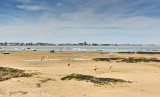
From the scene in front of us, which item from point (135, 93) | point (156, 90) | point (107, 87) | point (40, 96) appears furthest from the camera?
point (107, 87)

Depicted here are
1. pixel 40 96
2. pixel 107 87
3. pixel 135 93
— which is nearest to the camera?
pixel 40 96

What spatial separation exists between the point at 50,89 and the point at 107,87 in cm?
651

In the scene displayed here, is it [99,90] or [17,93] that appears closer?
[17,93]

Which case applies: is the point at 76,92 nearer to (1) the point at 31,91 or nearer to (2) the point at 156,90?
(1) the point at 31,91

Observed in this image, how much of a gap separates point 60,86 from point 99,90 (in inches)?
185

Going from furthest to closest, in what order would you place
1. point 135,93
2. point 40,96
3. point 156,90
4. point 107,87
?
point 107,87, point 156,90, point 135,93, point 40,96

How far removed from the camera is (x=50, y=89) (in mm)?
15516

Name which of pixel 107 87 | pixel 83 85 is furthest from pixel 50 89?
pixel 107 87

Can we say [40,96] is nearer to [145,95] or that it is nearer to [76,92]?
[76,92]

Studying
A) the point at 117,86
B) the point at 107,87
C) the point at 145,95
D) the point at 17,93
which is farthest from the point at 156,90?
the point at 17,93

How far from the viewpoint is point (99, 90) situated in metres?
15.3

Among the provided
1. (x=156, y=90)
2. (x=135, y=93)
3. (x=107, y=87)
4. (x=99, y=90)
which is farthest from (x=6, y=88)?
(x=156, y=90)

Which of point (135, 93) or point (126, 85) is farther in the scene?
point (126, 85)

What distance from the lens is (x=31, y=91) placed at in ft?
48.4
